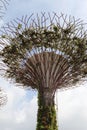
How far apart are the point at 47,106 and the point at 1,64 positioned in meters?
3.93

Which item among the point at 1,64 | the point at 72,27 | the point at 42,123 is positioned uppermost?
the point at 72,27

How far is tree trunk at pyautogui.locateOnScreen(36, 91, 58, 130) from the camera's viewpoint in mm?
16641

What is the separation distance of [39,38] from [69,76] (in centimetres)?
248

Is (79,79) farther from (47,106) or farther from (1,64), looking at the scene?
(1,64)

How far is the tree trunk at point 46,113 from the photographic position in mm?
16641

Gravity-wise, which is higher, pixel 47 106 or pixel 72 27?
pixel 72 27

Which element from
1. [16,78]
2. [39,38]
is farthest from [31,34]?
[16,78]

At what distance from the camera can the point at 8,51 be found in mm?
18344

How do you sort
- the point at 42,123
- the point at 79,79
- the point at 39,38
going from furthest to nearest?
the point at 79,79 → the point at 39,38 → the point at 42,123

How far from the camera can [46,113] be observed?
16828 millimetres

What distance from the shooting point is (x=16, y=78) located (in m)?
19.3

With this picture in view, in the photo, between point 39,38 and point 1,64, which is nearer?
point 39,38

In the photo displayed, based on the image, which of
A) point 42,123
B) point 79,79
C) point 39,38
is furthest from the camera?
point 79,79

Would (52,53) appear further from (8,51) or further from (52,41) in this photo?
(8,51)
